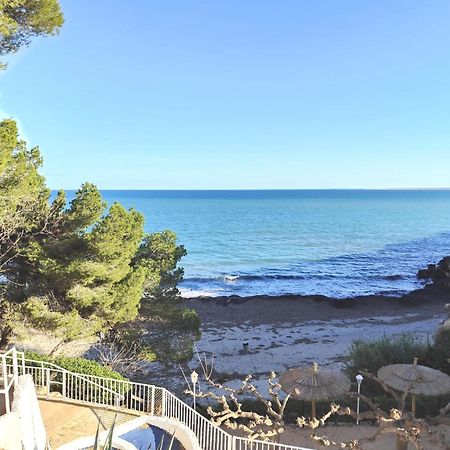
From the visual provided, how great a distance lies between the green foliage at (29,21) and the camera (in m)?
10.0

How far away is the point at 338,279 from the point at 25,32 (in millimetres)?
35448

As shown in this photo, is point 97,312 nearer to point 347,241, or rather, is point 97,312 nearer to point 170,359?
point 170,359

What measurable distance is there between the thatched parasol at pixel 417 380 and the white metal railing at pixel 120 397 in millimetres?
3610

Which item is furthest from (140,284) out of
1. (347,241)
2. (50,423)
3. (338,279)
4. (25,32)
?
(347,241)

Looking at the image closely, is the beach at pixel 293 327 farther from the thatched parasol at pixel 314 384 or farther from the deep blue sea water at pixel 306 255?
the thatched parasol at pixel 314 384

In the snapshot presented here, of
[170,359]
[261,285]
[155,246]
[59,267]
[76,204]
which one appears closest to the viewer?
[59,267]

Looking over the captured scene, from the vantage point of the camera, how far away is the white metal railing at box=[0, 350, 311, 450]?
28.1 ft

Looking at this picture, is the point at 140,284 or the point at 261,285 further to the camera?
the point at 261,285

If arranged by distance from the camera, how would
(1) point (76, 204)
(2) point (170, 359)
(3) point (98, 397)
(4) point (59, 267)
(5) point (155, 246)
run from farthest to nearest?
(5) point (155, 246), (2) point (170, 359), (1) point (76, 204), (4) point (59, 267), (3) point (98, 397)

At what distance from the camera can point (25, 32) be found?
10406 millimetres

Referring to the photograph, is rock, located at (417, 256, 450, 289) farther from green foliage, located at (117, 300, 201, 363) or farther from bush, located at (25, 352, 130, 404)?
bush, located at (25, 352, 130, 404)

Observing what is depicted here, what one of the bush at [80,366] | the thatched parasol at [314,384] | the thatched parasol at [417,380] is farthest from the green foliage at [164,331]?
the thatched parasol at [417,380]

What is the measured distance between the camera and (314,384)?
36.0 feet

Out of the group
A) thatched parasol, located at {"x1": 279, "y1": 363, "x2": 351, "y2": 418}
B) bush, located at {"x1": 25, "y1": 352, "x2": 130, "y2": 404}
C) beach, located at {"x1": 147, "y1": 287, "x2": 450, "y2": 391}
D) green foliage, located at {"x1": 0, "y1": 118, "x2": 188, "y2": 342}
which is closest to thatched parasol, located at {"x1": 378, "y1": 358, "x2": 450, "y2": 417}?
thatched parasol, located at {"x1": 279, "y1": 363, "x2": 351, "y2": 418}
